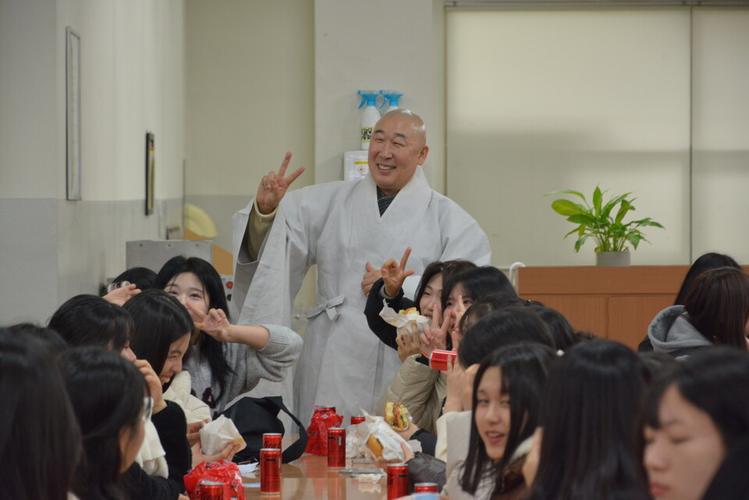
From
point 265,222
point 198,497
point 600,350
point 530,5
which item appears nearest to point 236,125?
point 530,5

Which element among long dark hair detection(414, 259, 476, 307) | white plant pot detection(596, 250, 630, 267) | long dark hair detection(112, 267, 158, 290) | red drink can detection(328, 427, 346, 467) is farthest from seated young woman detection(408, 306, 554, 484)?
white plant pot detection(596, 250, 630, 267)

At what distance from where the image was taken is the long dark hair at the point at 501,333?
8.79ft

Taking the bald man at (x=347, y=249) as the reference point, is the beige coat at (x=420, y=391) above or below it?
below

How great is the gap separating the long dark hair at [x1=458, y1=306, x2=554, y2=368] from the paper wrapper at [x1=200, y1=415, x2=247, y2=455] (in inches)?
27.9

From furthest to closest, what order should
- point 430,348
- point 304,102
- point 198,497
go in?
point 304,102 → point 430,348 → point 198,497

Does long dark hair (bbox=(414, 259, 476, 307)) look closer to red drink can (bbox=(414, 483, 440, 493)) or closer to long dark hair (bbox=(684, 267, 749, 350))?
long dark hair (bbox=(684, 267, 749, 350))

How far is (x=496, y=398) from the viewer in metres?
2.31

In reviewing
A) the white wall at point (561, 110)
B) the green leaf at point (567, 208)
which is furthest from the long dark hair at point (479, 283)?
the white wall at point (561, 110)

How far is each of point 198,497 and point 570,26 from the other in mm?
6835

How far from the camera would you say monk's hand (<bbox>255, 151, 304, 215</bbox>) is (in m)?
4.65

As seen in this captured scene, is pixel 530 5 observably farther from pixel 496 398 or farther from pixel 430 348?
pixel 496 398

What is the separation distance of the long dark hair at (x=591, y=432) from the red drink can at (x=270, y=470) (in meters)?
1.18

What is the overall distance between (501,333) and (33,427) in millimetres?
1302

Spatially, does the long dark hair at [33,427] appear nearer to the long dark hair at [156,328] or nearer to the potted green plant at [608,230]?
the long dark hair at [156,328]
